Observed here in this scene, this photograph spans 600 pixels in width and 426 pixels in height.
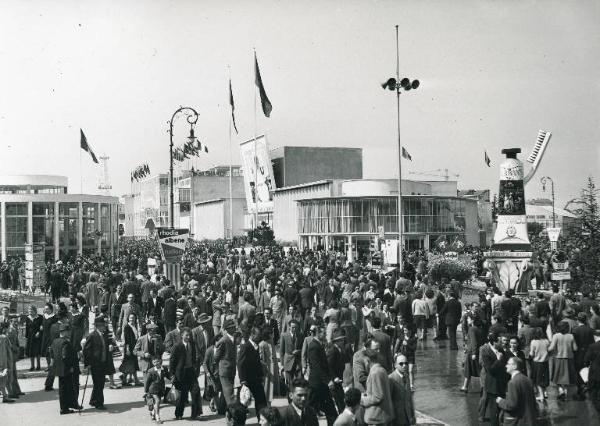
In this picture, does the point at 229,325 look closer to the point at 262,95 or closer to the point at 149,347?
the point at 149,347

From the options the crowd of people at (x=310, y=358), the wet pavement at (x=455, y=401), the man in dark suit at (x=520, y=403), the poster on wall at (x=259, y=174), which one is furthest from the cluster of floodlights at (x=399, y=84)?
the poster on wall at (x=259, y=174)

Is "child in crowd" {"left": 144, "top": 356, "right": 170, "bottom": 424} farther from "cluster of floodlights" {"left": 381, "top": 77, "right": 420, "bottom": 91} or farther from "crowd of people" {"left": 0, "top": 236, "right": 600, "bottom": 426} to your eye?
"cluster of floodlights" {"left": 381, "top": 77, "right": 420, "bottom": 91}

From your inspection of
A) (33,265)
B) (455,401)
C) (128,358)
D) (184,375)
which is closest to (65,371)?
(184,375)

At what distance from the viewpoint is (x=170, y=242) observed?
723 inches

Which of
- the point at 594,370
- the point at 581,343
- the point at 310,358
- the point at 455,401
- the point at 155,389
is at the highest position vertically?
the point at 310,358

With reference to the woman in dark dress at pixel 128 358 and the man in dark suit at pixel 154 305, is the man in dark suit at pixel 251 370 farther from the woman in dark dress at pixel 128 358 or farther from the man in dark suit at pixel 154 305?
the man in dark suit at pixel 154 305

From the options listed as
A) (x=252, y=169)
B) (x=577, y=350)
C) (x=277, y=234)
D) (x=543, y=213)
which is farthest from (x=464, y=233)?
(x=543, y=213)

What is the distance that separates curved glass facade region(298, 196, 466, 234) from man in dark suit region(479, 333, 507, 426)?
50327 mm

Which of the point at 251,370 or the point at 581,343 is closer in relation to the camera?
the point at 251,370

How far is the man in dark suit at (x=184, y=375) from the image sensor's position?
36.5 feet

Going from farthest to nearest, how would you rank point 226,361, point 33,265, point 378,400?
1. point 33,265
2. point 226,361
3. point 378,400

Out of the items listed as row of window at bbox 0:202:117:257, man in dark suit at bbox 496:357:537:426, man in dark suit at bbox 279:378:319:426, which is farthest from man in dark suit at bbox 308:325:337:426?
row of window at bbox 0:202:117:257

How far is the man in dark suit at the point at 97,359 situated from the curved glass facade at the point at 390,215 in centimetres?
4954

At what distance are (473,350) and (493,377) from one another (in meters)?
2.55
